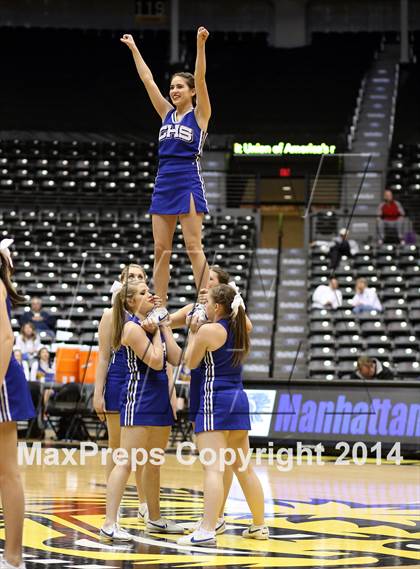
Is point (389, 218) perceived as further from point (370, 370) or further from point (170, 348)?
point (170, 348)

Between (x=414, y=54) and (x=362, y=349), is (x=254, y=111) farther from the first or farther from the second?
(x=362, y=349)

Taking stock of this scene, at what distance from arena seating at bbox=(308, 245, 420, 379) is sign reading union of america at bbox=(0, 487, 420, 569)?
5489mm

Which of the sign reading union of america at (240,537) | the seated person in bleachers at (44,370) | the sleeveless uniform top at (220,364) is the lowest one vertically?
the sign reading union of america at (240,537)

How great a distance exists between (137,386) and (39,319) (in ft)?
28.2

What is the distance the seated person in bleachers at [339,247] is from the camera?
14.4 m

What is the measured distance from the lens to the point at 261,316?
1214cm

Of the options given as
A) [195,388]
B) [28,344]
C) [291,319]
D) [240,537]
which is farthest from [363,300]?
[195,388]

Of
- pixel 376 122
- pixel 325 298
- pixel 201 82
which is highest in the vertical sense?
pixel 376 122

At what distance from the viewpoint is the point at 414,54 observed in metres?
25.6

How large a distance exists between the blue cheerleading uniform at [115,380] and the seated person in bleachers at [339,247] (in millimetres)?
7563

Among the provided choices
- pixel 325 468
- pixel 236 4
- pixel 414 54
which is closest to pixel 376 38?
pixel 414 54

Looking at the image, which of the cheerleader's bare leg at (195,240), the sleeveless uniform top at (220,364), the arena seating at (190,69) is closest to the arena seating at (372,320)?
the cheerleader's bare leg at (195,240)

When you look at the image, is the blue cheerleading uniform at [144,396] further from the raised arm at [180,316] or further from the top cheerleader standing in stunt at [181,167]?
the top cheerleader standing in stunt at [181,167]

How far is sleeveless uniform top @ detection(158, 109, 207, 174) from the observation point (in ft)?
22.0
